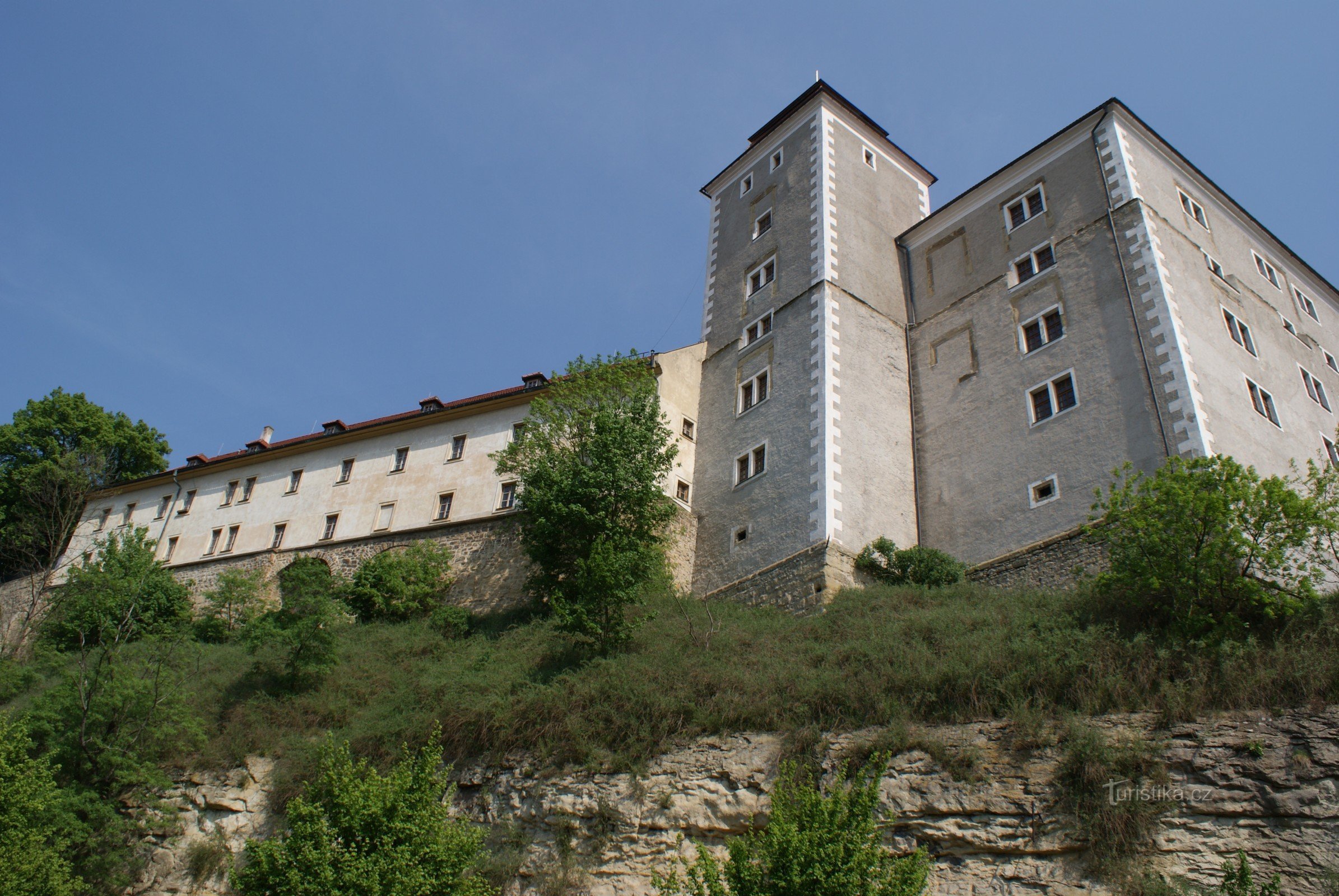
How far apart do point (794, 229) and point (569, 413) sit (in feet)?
32.8

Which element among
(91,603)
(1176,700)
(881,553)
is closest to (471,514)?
(91,603)

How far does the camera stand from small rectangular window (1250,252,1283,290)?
2808 centimetres

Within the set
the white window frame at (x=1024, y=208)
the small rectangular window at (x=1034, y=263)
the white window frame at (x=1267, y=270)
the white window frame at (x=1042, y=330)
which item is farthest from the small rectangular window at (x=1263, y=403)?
the white window frame at (x=1024, y=208)

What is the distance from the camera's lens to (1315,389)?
26.2 m

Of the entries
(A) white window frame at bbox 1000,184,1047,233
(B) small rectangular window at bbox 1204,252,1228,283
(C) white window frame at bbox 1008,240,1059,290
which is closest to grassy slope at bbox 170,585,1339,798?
(C) white window frame at bbox 1008,240,1059,290

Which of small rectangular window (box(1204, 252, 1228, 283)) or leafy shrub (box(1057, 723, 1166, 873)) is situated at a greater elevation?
small rectangular window (box(1204, 252, 1228, 283))

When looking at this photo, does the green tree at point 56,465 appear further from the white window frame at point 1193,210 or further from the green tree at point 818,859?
the white window frame at point 1193,210

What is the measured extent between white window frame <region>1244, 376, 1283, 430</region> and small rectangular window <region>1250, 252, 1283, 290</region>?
6.14 metres

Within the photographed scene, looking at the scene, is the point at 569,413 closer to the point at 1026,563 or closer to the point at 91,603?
the point at 1026,563

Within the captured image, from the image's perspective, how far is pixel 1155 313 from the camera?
22438mm

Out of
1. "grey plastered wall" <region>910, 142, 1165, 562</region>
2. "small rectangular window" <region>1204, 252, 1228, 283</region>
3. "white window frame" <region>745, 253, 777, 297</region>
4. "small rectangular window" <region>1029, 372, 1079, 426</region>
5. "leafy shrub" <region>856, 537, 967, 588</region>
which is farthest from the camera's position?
"white window frame" <region>745, 253, 777, 297</region>

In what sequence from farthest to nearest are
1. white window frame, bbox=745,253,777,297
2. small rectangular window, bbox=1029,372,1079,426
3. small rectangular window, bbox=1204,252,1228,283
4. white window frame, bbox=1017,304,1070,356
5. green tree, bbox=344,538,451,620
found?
white window frame, bbox=745,253,777,297
green tree, bbox=344,538,451,620
small rectangular window, bbox=1204,252,1228,283
white window frame, bbox=1017,304,1070,356
small rectangular window, bbox=1029,372,1079,426

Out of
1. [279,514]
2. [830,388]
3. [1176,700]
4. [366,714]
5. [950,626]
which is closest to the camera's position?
[1176,700]

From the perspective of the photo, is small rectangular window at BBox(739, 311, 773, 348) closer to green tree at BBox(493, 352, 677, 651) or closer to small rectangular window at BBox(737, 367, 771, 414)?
small rectangular window at BBox(737, 367, 771, 414)
